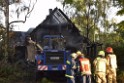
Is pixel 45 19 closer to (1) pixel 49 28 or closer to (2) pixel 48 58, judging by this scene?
(1) pixel 49 28

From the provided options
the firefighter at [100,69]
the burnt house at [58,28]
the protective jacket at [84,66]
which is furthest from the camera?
the burnt house at [58,28]

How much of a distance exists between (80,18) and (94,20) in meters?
1.74

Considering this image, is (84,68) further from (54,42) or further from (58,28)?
(58,28)

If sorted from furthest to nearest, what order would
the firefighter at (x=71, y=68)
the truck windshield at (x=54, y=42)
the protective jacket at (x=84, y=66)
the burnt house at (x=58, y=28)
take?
the burnt house at (x=58, y=28), the truck windshield at (x=54, y=42), the firefighter at (x=71, y=68), the protective jacket at (x=84, y=66)

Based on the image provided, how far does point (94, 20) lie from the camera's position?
5012cm

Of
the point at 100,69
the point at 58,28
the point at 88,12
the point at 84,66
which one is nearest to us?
the point at 100,69

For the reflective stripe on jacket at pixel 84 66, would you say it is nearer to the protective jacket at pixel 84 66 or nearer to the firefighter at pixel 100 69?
the protective jacket at pixel 84 66

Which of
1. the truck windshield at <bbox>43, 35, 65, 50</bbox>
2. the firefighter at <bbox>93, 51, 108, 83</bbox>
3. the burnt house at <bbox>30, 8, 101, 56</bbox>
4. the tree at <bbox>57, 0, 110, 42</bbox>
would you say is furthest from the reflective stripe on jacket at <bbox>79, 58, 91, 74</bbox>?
the tree at <bbox>57, 0, 110, 42</bbox>

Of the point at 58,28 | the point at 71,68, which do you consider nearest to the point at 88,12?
the point at 58,28

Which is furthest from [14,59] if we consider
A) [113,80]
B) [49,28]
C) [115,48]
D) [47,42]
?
[113,80]

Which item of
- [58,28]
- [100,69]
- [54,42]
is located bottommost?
[100,69]

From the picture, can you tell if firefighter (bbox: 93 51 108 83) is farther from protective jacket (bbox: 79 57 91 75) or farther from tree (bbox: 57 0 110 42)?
tree (bbox: 57 0 110 42)

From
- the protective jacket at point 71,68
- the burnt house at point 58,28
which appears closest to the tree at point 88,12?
the burnt house at point 58,28

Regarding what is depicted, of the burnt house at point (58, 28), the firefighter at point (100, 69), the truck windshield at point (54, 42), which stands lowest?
the firefighter at point (100, 69)
